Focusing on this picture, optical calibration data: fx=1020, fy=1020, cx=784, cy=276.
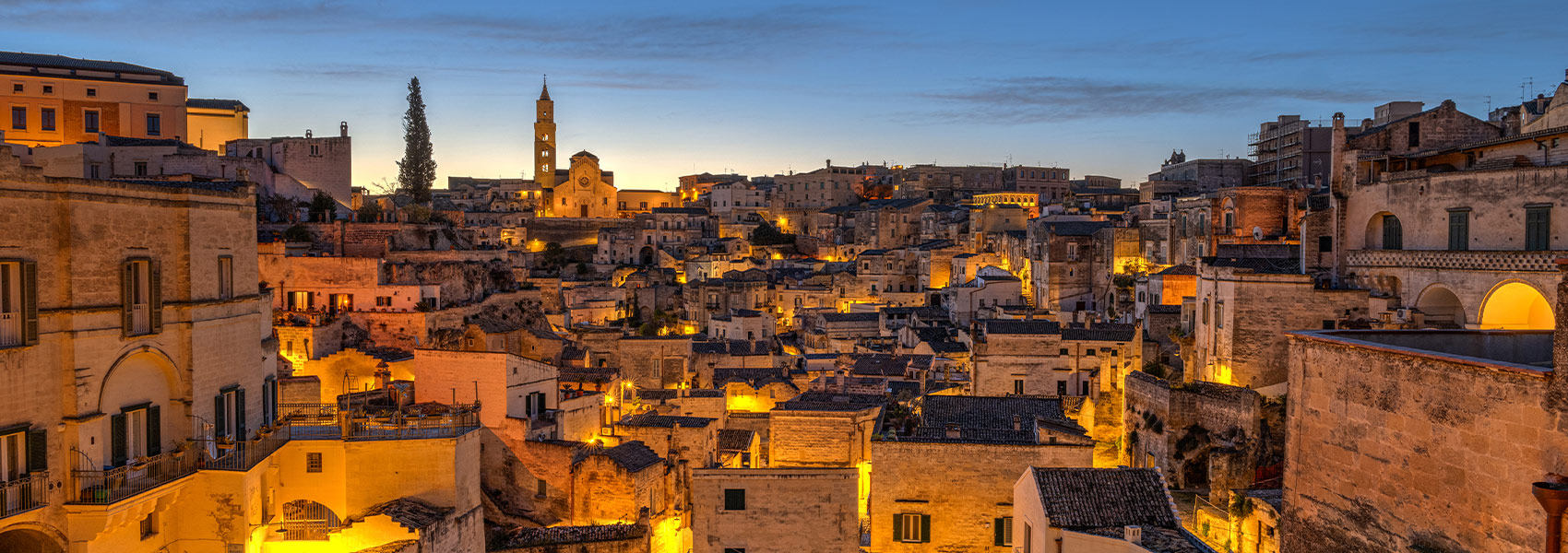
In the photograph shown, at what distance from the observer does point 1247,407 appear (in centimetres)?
1967

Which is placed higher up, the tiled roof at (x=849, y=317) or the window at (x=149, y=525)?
the tiled roof at (x=849, y=317)

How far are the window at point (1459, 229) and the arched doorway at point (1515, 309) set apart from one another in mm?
1254

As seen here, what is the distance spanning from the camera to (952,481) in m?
17.9

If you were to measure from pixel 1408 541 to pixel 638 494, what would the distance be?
51.7 ft

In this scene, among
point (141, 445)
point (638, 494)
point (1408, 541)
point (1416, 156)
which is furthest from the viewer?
point (1416, 156)

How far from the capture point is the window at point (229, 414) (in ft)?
51.3

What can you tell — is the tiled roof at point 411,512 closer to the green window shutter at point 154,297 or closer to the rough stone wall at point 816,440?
the green window shutter at point 154,297

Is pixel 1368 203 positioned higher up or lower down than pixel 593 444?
higher up

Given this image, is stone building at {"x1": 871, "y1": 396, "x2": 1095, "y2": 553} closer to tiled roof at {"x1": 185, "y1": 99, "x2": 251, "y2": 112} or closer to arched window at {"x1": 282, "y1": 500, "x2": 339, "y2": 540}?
arched window at {"x1": 282, "y1": 500, "x2": 339, "y2": 540}

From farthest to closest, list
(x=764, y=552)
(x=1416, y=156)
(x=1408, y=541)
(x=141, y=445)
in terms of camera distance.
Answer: (x=1416, y=156) < (x=764, y=552) < (x=141, y=445) < (x=1408, y=541)

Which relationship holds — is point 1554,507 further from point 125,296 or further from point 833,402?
point 833,402

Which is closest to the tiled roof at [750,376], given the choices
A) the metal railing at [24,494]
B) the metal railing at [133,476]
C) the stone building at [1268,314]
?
the stone building at [1268,314]

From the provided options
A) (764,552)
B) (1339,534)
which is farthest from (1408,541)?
(764,552)

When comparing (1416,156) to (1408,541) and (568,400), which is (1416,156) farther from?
(568,400)
